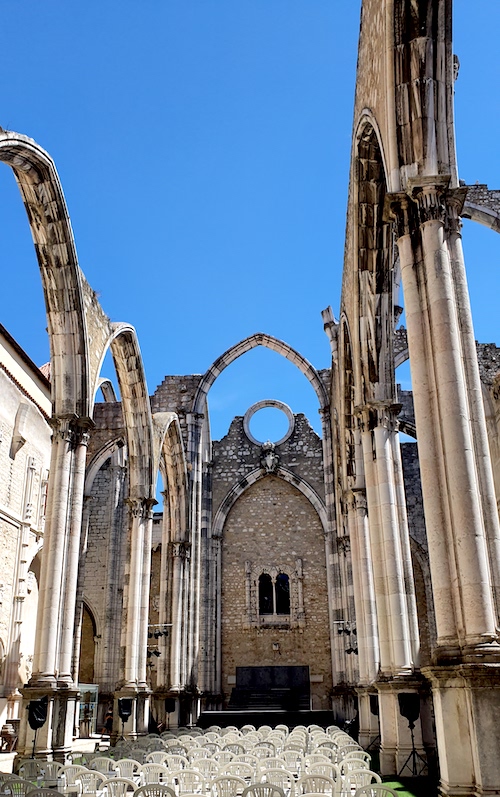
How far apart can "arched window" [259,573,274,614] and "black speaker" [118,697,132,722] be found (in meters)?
10.4

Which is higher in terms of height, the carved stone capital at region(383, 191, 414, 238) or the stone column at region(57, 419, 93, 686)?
the carved stone capital at region(383, 191, 414, 238)

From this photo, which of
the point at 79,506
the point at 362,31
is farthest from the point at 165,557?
the point at 362,31

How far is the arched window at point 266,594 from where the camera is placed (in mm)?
25703

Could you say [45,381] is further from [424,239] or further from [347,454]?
[424,239]

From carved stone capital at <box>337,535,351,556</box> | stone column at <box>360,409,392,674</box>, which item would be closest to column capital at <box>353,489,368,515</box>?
stone column at <box>360,409,392,674</box>

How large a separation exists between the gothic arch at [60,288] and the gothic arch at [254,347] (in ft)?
35.0

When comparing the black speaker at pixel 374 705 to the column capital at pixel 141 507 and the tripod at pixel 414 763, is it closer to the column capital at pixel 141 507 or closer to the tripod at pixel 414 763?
the tripod at pixel 414 763

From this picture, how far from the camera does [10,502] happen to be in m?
19.4

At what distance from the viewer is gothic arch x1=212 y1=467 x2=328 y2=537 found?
26500 millimetres

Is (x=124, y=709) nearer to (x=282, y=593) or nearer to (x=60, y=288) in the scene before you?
(x=60, y=288)

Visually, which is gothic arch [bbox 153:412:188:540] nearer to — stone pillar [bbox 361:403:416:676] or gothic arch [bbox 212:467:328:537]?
gothic arch [bbox 212:467:328:537]

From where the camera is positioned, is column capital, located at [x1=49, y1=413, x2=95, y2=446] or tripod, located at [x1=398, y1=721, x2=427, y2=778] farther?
column capital, located at [x1=49, y1=413, x2=95, y2=446]

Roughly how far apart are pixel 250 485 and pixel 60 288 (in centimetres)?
1513

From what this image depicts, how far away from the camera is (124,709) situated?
15.6 m
